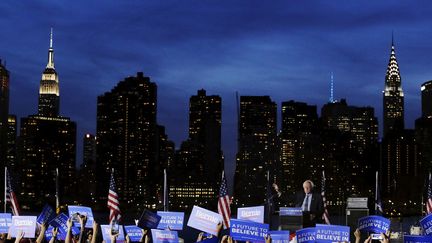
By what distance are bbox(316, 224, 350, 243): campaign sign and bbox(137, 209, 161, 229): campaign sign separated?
10.7ft

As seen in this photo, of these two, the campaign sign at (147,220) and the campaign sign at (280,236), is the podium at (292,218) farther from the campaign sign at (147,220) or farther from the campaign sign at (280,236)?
the campaign sign at (147,220)

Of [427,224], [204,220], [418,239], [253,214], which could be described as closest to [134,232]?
[204,220]

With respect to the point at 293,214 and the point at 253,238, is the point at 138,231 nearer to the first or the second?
the point at 293,214

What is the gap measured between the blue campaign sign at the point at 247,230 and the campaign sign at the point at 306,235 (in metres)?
0.71

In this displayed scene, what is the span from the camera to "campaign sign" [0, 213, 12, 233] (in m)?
20.4

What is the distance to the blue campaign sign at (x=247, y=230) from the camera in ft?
51.4

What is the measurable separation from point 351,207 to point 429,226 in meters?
7.87

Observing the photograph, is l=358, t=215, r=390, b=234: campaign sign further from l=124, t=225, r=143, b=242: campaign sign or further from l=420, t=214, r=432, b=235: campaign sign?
l=124, t=225, r=143, b=242: campaign sign

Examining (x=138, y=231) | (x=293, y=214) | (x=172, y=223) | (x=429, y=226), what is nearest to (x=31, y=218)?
(x=138, y=231)

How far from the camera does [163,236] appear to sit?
18.4 metres

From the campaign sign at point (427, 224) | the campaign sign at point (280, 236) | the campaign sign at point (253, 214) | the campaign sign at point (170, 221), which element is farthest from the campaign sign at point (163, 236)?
the campaign sign at point (427, 224)

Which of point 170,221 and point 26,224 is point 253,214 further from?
point 26,224

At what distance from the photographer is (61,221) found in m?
18.4

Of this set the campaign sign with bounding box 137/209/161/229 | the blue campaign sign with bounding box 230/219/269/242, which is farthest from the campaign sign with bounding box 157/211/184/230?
the blue campaign sign with bounding box 230/219/269/242
